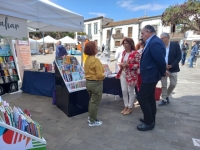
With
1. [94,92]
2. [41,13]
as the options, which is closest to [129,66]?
[94,92]

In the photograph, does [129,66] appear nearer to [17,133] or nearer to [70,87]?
[70,87]

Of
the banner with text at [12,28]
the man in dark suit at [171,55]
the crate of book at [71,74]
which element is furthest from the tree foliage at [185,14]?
the banner with text at [12,28]

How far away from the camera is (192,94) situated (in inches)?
171

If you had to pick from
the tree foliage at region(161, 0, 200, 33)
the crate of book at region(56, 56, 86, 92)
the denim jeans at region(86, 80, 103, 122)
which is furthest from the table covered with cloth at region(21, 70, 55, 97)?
the tree foliage at region(161, 0, 200, 33)

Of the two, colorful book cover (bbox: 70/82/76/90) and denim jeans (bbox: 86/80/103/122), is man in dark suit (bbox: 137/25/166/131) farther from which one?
colorful book cover (bbox: 70/82/76/90)

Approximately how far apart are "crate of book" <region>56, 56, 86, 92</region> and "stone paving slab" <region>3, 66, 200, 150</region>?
2.02 ft

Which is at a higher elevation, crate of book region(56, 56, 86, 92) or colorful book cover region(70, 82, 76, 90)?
crate of book region(56, 56, 86, 92)

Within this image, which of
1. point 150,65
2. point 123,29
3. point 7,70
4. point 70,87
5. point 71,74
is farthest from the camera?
point 123,29

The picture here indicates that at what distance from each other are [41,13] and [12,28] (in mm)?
674

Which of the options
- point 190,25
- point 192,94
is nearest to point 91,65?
point 192,94

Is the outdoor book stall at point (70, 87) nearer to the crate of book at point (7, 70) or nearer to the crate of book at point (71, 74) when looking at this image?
the crate of book at point (71, 74)

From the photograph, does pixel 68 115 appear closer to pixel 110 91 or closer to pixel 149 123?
pixel 110 91

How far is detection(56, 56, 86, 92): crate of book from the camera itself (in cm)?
283

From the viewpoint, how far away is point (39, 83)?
409 cm
